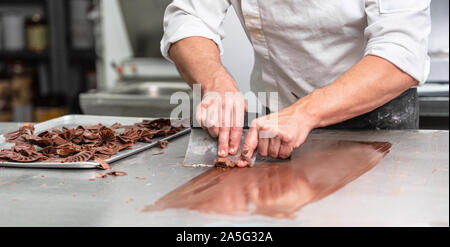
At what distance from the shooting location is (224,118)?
1.05 m

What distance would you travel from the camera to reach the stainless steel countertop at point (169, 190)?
27.6 inches

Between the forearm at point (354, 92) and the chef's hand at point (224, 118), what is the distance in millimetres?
124

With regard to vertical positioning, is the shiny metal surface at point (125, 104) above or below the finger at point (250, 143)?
below

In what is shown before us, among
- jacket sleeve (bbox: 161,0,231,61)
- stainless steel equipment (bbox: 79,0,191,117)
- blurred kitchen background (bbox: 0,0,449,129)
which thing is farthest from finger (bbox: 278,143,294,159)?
stainless steel equipment (bbox: 79,0,191,117)

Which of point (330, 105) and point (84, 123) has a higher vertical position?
point (330, 105)

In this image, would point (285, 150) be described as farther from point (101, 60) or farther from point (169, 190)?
point (101, 60)

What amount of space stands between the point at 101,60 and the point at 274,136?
6.29 feet

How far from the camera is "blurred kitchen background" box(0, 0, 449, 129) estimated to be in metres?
2.16

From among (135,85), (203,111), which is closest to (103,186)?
(203,111)

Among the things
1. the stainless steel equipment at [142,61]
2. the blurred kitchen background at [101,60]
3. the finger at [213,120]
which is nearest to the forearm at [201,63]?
the finger at [213,120]

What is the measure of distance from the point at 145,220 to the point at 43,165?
0.37m

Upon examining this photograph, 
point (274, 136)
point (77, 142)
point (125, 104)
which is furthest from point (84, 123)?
point (125, 104)

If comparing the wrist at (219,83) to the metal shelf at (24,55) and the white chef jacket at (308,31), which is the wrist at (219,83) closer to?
the white chef jacket at (308,31)

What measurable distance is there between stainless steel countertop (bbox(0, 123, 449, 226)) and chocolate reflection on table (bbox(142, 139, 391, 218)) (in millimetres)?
21
